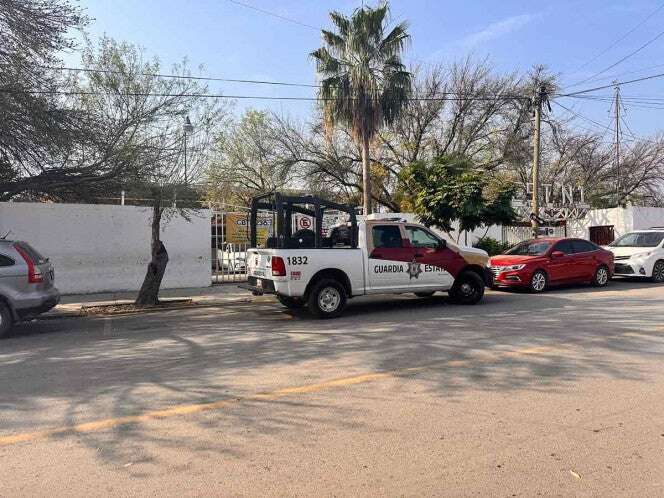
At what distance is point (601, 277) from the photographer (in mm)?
14930

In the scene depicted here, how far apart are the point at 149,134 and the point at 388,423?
32.0 feet

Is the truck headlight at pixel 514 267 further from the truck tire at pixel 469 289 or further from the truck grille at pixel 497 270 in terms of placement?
the truck tire at pixel 469 289

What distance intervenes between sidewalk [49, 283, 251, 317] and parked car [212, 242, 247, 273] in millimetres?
911

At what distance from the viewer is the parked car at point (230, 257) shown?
1619 centimetres

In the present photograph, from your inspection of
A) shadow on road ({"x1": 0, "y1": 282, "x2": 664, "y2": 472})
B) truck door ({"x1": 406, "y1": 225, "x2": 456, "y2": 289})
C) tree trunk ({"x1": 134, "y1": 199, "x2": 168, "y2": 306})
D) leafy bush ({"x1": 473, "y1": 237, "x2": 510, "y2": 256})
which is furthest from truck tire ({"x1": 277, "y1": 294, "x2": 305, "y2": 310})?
leafy bush ({"x1": 473, "y1": 237, "x2": 510, "y2": 256})

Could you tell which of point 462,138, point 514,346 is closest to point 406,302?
point 514,346

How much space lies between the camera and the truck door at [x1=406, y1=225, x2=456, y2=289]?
11125 millimetres

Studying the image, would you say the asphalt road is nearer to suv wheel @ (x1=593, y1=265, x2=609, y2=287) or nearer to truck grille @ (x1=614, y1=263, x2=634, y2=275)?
suv wheel @ (x1=593, y1=265, x2=609, y2=287)

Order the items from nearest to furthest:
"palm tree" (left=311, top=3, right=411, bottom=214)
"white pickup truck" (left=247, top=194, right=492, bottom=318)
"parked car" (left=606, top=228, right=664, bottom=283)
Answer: "white pickup truck" (left=247, top=194, right=492, bottom=318) → "parked car" (left=606, top=228, right=664, bottom=283) → "palm tree" (left=311, top=3, right=411, bottom=214)

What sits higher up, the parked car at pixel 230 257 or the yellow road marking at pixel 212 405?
the parked car at pixel 230 257

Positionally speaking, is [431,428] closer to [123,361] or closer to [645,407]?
[645,407]

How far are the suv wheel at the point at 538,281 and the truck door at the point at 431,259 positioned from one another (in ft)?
10.8

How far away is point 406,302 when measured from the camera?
12.4 metres

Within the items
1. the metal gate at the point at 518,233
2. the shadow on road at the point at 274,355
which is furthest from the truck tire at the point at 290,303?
Answer: the metal gate at the point at 518,233
